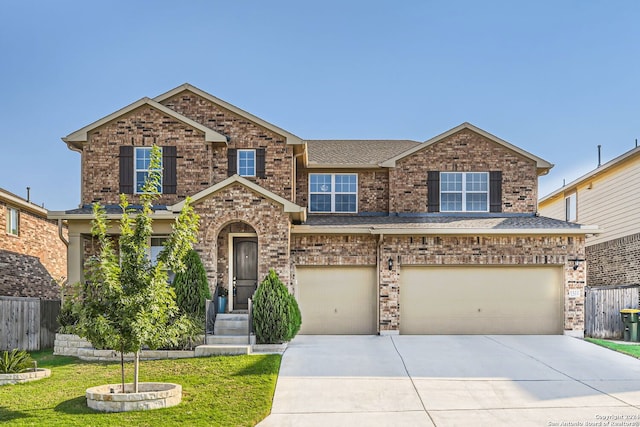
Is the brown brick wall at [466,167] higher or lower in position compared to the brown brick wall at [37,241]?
higher

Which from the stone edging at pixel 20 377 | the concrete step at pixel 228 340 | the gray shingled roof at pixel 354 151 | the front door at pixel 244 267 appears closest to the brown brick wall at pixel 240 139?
the gray shingled roof at pixel 354 151

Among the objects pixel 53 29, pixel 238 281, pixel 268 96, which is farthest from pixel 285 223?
pixel 53 29

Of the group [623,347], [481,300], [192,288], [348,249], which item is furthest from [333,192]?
[623,347]

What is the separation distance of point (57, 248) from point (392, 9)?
17683mm

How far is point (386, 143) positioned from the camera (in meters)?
23.2

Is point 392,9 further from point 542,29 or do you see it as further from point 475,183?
point 475,183

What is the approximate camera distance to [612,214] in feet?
73.9

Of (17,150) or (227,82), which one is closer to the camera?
(227,82)

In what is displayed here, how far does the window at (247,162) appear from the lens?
18344 millimetres

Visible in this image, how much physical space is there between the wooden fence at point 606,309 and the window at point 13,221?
762 inches

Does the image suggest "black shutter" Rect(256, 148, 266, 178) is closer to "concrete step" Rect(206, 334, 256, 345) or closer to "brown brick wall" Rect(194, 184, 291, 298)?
"brown brick wall" Rect(194, 184, 291, 298)

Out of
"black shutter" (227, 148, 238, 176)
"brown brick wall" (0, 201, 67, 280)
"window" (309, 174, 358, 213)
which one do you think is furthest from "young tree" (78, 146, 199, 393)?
"brown brick wall" (0, 201, 67, 280)

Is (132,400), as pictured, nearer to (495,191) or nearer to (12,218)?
(495,191)

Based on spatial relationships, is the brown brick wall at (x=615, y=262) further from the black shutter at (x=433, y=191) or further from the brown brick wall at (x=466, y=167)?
the black shutter at (x=433, y=191)
